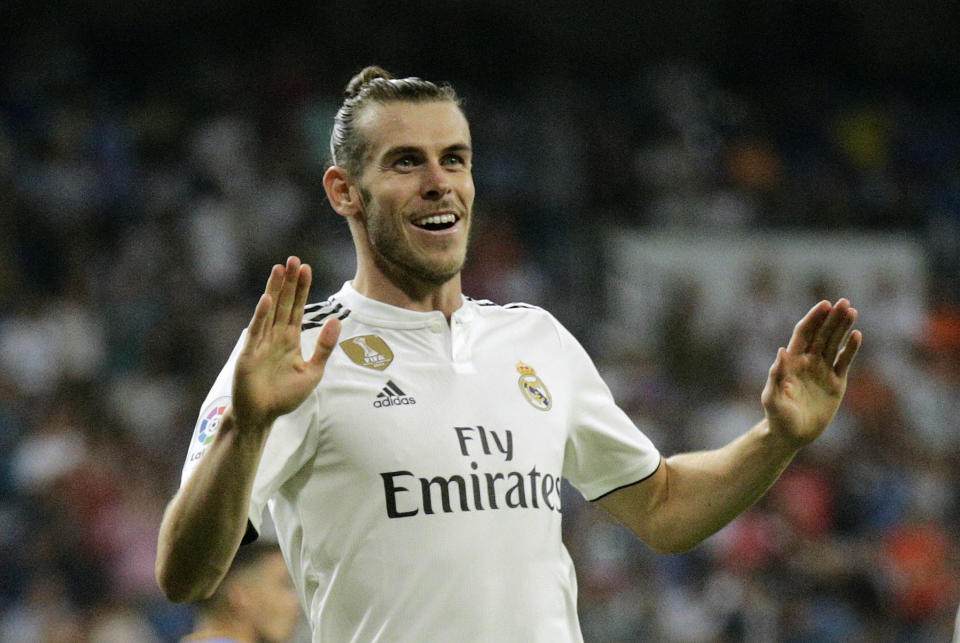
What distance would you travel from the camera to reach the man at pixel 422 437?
2.72 metres

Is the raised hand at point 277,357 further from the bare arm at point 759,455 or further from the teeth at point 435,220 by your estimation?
the bare arm at point 759,455

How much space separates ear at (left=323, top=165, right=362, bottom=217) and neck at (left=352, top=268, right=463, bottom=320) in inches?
5.8

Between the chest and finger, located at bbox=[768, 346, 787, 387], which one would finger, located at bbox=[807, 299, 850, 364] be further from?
the chest

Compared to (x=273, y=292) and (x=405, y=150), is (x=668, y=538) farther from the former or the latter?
(x=273, y=292)

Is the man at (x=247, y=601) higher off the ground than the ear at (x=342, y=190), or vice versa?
the ear at (x=342, y=190)

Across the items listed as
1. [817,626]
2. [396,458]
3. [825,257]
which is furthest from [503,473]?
[825,257]

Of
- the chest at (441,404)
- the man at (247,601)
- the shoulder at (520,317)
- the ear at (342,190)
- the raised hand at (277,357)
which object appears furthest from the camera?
the man at (247,601)

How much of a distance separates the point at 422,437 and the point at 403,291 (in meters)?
0.43

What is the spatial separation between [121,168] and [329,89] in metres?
2.15

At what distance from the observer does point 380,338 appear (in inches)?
127

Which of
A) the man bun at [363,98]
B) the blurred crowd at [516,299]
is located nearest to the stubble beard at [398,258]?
the man bun at [363,98]

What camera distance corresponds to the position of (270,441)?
9.55 ft

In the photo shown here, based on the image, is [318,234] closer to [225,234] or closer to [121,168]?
[225,234]

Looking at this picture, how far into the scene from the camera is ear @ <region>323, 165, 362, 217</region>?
3338mm
